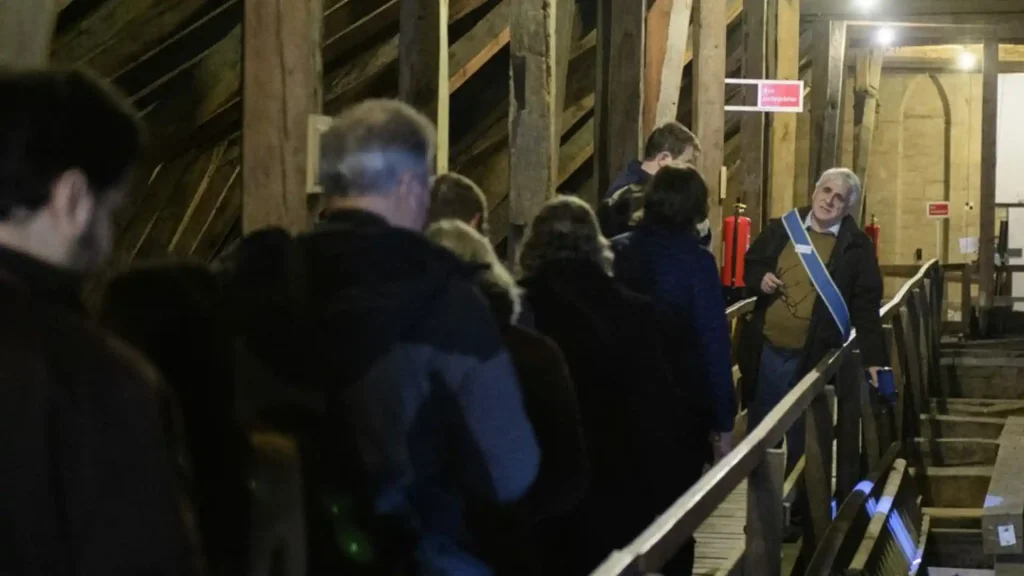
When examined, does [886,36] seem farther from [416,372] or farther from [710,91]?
[416,372]

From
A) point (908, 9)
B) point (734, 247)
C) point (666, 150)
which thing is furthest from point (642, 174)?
point (908, 9)

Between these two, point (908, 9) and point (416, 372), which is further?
point (908, 9)

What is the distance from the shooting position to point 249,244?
222cm

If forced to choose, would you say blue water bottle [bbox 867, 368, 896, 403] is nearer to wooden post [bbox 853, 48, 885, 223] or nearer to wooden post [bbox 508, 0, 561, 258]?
wooden post [bbox 508, 0, 561, 258]

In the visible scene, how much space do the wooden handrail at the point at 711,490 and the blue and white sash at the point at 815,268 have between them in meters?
0.20

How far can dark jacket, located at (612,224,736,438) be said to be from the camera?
3.85 m

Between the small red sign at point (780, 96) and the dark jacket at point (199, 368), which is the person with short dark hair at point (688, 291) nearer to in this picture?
the dark jacket at point (199, 368)

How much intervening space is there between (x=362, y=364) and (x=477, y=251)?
1.61 feet

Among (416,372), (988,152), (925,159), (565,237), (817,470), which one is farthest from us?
(925,159)

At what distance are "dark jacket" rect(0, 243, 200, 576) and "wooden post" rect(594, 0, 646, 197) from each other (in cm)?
507

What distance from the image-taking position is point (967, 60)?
1653 cm

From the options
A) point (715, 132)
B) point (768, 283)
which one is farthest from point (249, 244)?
point (715, 132)

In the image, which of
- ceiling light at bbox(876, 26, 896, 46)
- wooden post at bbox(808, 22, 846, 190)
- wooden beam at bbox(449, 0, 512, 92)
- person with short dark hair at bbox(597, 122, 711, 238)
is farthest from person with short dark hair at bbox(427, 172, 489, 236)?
ceiling light at bbox(876, 26, 896, 46)

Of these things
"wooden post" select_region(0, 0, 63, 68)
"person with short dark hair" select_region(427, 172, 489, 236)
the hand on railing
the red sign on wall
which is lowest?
the hand on railing
